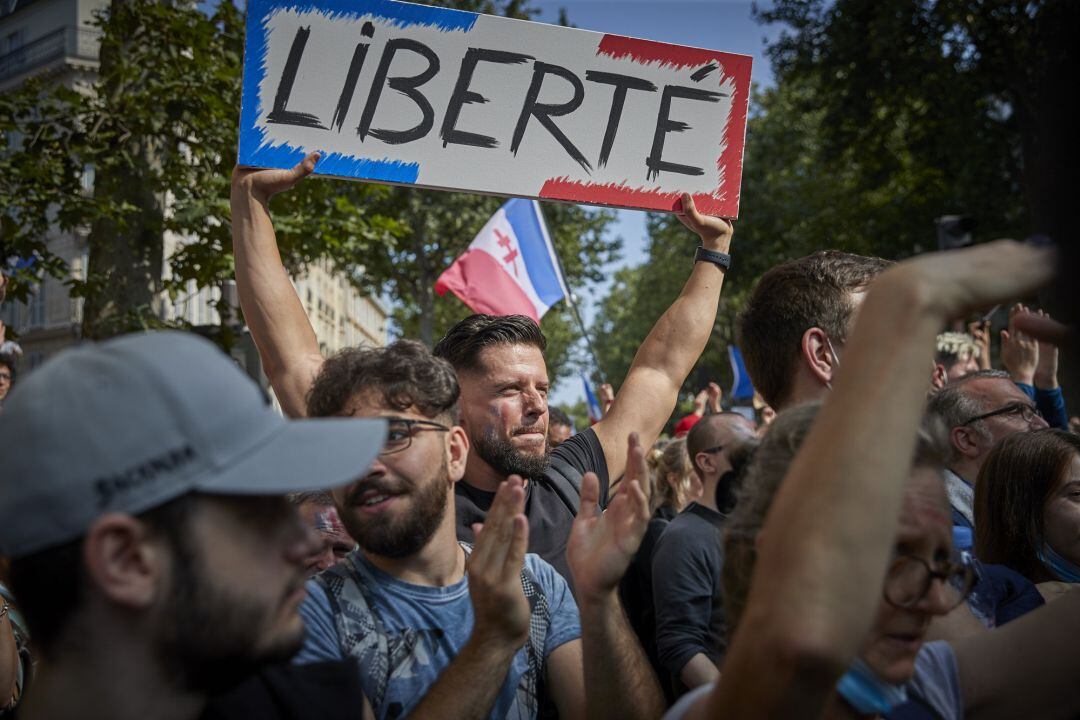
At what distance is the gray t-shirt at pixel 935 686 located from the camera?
1756mm

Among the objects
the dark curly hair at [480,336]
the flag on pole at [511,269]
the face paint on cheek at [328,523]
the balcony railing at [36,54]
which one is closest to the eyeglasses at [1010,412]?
the dark curly hair at [480,336]

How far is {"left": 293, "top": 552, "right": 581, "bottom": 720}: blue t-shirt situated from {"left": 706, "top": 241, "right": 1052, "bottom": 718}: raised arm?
3.03 feet

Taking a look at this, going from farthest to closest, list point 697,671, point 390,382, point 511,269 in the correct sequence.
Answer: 1. point 511,269
2. point 697,671
3. point 390,382

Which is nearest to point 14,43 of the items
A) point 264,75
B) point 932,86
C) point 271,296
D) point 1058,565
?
point 264,75

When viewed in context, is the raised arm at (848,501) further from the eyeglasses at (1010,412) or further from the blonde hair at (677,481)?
the blonde hair at (677,481)

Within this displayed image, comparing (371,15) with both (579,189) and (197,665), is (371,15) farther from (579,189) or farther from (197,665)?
(197,665)

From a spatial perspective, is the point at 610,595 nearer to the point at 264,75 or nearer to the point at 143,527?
the point at 143,527

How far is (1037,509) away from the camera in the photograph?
3176 mm

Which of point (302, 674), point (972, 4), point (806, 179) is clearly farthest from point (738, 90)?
point (806, 179)

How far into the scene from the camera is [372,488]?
7.59 feet

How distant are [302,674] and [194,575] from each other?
1.41 ft

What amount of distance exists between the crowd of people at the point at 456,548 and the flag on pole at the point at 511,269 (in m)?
4.34

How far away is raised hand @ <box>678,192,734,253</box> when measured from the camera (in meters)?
3.46

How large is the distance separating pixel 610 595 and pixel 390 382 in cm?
76
